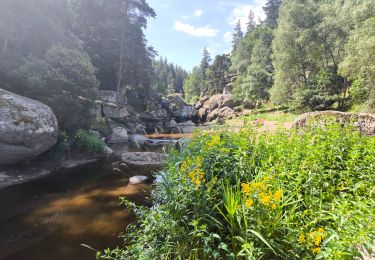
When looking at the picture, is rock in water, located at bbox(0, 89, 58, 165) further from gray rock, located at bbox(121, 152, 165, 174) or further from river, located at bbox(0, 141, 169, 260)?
gray rock, located at bbox(121, 152, 165, 174)

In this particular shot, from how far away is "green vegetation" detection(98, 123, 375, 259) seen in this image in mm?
2229

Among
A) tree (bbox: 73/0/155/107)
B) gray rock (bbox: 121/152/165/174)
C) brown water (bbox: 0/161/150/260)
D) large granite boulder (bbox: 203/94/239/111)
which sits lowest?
brown water (bbox: 0/161/150/260)

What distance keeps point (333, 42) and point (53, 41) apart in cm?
2779

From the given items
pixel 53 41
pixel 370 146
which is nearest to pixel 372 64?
pixel 370 146

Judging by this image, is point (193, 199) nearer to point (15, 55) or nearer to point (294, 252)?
point (294, 252)

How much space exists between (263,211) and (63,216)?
5617mm

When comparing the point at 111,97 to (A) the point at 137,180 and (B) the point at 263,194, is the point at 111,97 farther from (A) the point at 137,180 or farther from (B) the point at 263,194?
(B) the point at 263,194

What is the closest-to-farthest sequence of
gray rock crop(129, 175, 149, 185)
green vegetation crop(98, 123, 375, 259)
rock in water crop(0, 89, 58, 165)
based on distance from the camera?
green vegetation crop(98, 123, 375, 259) → gray rock crop(129, 175, 149, 185) → rock in water crop(0, 89, 58, 165)

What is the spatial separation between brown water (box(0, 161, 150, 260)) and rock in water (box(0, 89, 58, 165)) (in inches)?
59.7

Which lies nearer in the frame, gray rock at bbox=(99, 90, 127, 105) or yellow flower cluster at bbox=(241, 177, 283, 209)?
yellow flower cluster at bbox=(241, 177, 283, 209)

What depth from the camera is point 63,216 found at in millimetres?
6137

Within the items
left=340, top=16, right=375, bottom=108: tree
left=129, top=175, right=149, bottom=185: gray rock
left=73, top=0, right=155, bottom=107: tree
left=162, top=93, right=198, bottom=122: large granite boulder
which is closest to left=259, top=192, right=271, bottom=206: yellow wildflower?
left=129, top=175, right=149, bottom=185: gray rock

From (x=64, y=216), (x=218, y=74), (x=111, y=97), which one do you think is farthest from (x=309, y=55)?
(x=218, y=74)

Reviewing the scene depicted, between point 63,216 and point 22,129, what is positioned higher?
point 22,129
